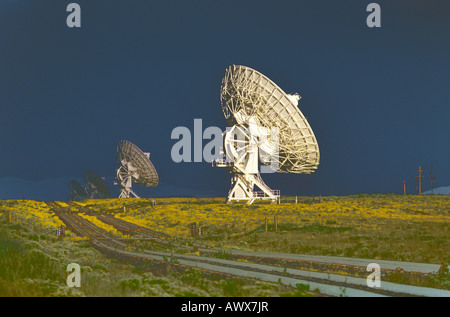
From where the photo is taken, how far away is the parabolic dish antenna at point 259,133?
168 ft

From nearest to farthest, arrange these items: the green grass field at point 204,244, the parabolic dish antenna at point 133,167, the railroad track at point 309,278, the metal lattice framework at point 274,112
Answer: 1. the green grass field at point 204,244
2. the railroad track at point 309,278
3. the metal lattice framework at point 274,112
4. the parabolic dish antenna at point 133,167

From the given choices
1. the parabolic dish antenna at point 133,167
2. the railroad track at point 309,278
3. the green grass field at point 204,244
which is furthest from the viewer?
the parabolic dish antenna at point 133,167

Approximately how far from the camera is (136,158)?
8594 centimetres

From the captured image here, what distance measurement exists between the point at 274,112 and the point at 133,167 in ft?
149

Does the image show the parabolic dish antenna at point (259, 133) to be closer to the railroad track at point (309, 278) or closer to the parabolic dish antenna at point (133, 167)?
the parabolic dish antenna at point (133, 167)

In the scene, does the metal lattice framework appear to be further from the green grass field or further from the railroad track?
the railroad track

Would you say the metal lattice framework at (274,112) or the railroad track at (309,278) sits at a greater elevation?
the metal lattice framework at (274,112)

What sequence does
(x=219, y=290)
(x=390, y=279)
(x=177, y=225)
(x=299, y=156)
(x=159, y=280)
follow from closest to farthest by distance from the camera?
1. (x=219, y=290)
2. (x=159, y=280)
3. (x=390, y=279)
4. (x=177, y=225)
5. (x=299, y=156)

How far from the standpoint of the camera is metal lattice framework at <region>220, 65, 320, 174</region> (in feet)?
167

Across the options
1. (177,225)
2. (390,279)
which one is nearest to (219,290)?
(390,279)

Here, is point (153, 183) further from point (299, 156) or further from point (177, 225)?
point (177, 225)

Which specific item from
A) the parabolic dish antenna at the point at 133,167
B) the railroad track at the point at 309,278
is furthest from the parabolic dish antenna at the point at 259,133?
the railroad track at the point at 309,278

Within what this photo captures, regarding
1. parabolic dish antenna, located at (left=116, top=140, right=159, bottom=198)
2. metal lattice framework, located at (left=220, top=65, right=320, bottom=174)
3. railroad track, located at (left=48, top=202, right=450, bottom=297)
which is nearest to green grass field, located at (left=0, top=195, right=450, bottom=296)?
railroad track, located at (left=48, top=202, right=450, bottom=297)
